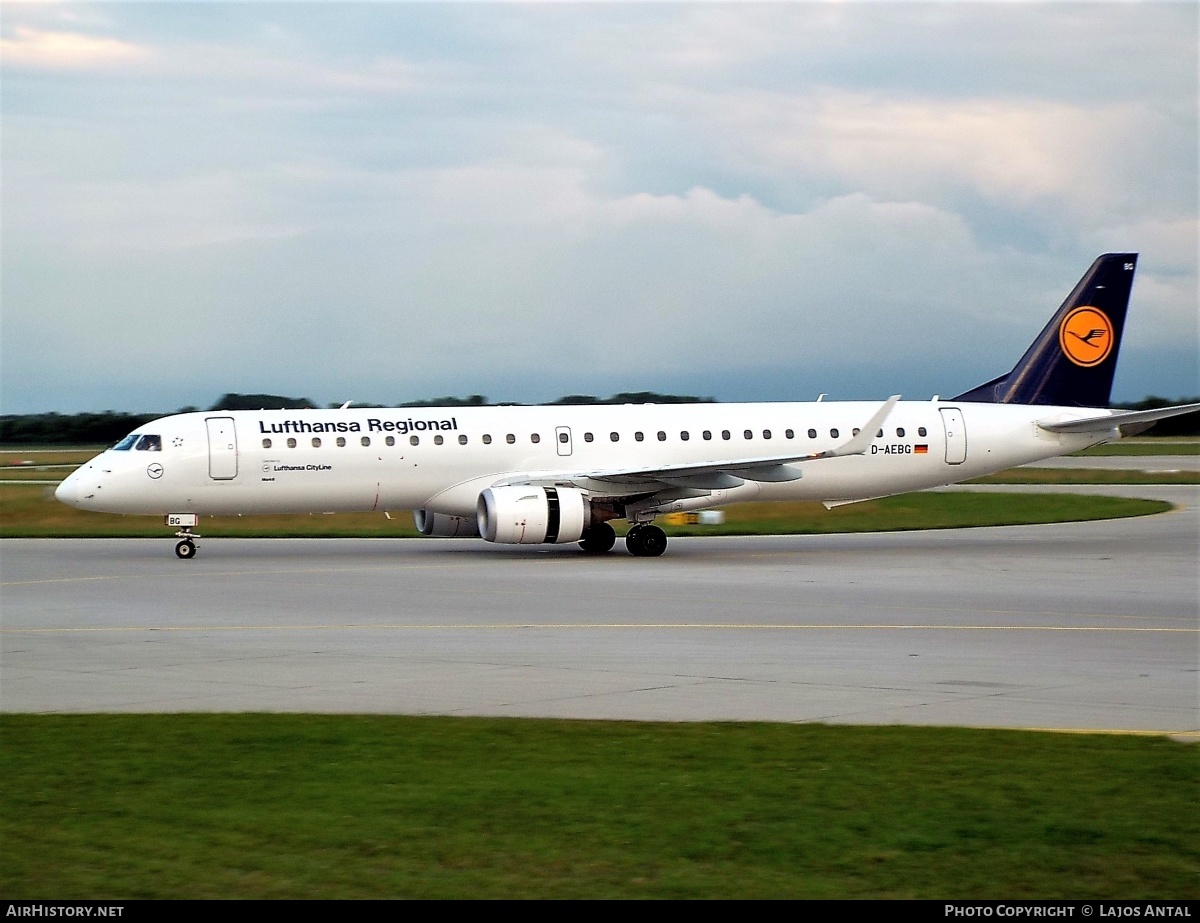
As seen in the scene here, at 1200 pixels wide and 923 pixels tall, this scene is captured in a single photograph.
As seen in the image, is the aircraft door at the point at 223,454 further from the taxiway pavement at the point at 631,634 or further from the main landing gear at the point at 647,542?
the main landing gear at the point at 647,542

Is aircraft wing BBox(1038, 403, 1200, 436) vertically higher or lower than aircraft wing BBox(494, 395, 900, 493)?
higher

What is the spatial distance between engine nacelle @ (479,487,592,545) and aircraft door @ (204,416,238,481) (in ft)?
17.3

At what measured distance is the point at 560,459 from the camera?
31.9 m

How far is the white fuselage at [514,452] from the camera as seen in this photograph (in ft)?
99.4

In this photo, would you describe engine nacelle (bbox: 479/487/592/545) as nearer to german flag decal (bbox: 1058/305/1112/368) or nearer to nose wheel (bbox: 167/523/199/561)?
nose wheel (bbox: 167/523/199/561)

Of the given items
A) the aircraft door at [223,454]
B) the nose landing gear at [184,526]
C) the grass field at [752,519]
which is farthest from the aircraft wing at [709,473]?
the grass field at [752,519]

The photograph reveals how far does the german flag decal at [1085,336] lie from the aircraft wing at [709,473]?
7504 millimetres

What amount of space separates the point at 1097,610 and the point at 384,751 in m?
13.0

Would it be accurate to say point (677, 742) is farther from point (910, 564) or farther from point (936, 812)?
point (910, 564)

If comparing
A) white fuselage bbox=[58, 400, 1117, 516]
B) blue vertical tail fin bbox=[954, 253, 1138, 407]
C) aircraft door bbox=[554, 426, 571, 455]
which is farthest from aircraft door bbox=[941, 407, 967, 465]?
aircraft door bbox=[554, 426, 571, 455]

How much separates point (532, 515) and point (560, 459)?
310 centimetres

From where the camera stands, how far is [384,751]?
425 inches

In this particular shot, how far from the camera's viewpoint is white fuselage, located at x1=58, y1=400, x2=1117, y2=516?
3030 cm

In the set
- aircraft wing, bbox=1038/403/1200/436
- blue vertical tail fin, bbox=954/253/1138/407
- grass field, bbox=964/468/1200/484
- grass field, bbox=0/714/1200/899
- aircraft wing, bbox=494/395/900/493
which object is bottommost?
grass field, bbox=964/468/1200/484
